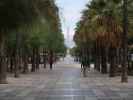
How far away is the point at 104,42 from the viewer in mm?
54062

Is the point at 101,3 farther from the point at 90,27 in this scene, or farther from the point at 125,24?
the point at 125,24

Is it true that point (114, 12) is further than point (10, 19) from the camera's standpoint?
Yes

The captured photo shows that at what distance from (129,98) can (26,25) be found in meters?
8.23

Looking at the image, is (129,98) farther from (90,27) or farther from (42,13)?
(90,27)

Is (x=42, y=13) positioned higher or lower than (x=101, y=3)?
lower

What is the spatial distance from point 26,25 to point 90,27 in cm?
3587

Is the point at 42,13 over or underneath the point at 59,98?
over

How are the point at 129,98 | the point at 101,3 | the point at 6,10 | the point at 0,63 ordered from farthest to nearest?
the point at 101,3, the point at 0,63, the point at 129,98, the point at 6,10

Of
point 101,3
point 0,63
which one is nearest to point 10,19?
point 0,63

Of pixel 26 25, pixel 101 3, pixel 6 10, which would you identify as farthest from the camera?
pixel 101 3

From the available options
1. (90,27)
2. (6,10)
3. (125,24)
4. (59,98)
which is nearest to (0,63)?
(125,24)

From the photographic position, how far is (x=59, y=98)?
88.8 feet

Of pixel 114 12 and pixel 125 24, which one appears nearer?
pixel 125 24

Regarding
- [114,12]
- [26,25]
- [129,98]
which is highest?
[114,12]
